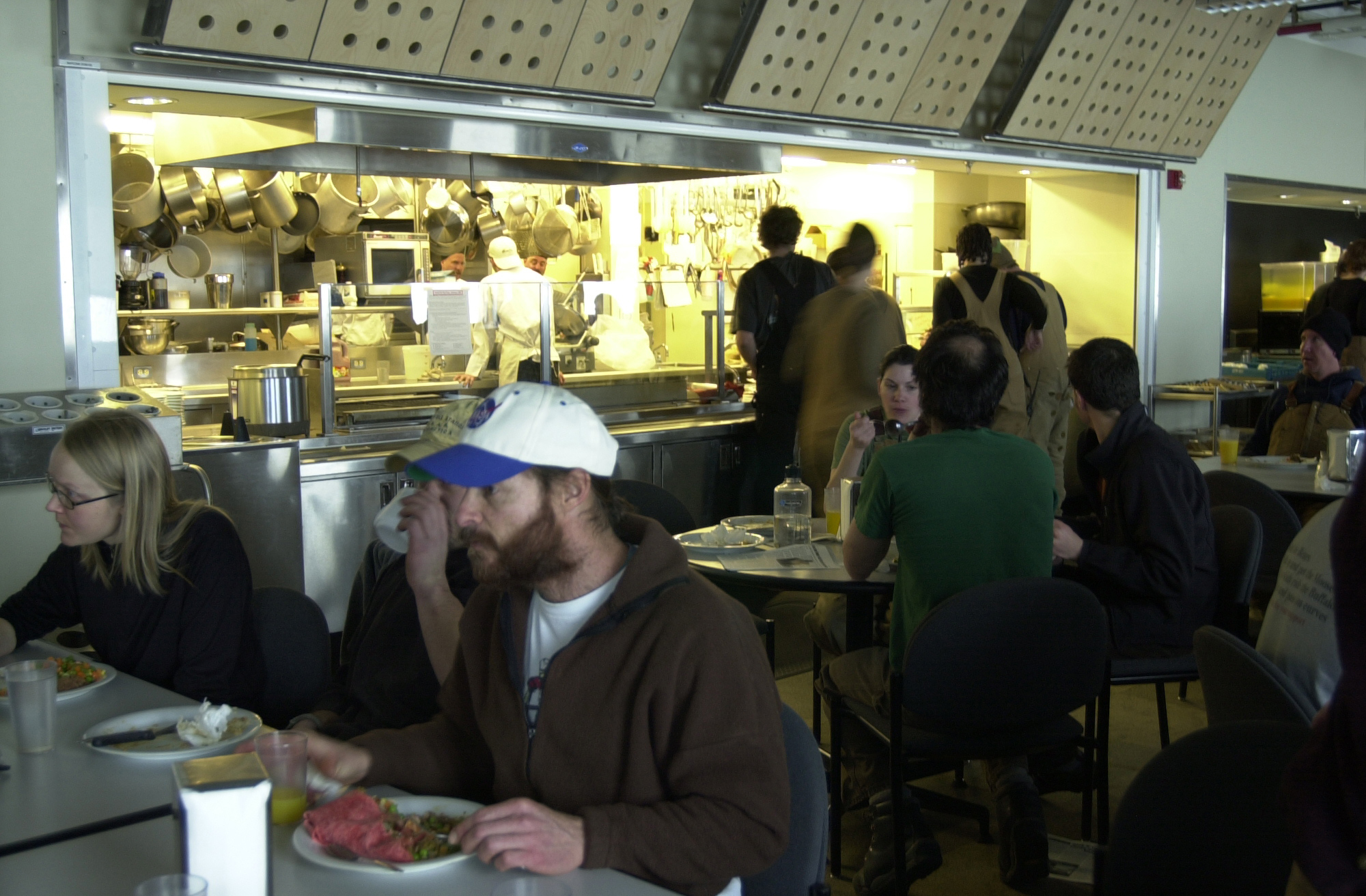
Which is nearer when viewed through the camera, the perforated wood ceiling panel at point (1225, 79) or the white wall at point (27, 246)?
the white wall at point (27, 246)

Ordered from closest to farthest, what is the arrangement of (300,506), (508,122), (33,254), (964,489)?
1. (964,489)
2. (33,254)
3. (300,506)
4. (508,122)

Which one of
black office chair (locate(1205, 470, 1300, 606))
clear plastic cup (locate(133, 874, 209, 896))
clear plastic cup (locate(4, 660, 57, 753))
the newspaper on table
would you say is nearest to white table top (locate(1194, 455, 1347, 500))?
black office chair (locate(1205, 470, 1300, 606))

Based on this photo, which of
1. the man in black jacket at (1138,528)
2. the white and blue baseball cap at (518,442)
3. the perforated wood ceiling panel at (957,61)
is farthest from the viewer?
the perforated wood ceiling panel at (957,61)

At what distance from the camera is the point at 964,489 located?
2854 millimetres

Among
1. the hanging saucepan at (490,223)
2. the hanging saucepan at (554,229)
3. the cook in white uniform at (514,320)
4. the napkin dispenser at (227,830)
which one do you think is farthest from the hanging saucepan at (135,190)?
the napkin dispenser at (227,830)

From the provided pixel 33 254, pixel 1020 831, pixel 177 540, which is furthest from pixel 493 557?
pixel 33 254

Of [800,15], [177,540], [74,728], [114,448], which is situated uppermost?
[800,15]

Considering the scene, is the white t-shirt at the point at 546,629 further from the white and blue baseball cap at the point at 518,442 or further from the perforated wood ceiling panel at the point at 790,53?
the perforated wood ceiling panel at the point at 790,53

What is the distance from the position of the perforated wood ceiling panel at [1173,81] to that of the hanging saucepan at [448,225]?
418 centimetres

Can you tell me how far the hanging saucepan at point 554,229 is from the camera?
815 centimetres

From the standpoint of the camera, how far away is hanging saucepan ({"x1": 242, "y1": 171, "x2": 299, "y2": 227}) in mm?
7445

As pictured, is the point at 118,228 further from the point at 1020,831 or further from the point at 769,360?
the point at 1020,831

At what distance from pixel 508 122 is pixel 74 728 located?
362cm

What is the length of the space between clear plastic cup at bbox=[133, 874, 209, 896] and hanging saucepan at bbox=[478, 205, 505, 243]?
7.22m
